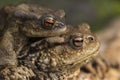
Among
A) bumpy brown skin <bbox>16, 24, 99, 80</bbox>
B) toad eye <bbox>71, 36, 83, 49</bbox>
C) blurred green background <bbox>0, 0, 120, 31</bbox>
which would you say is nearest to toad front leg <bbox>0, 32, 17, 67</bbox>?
bumpy brown skin <bbox>16, 24, 99, 80</bbox>

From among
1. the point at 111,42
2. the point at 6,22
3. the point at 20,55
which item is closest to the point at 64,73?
the point at 20,55

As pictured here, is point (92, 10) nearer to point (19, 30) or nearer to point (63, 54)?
point (63, 54)

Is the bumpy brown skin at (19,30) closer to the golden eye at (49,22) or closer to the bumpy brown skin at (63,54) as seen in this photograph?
the golden eye at (49,22)

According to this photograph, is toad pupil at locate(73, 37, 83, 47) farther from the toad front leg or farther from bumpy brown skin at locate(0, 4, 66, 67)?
the toad front leg

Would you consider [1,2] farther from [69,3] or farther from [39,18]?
[69,3]

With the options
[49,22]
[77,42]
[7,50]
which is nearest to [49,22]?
[49,22]

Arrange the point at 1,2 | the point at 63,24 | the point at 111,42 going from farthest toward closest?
the point at 111,42 → the point at 1,2 → the point at 63,24

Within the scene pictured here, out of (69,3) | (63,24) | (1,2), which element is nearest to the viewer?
(63,24)

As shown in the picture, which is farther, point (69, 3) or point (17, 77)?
point (69, 3)
